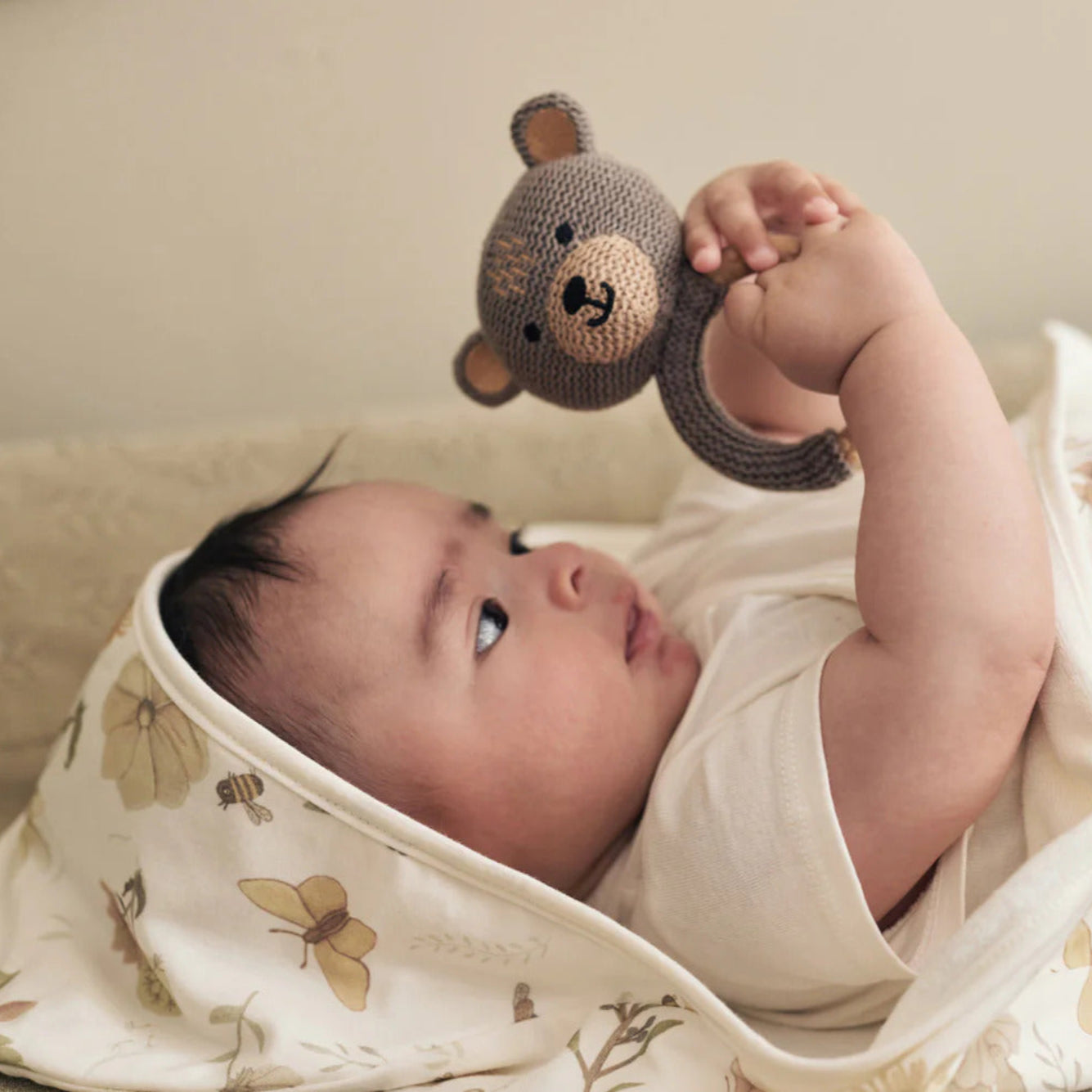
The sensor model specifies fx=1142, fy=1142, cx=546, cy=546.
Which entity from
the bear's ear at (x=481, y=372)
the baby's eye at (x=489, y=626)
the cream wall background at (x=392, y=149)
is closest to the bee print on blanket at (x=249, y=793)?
the baby's eye at (x=489, y=626)

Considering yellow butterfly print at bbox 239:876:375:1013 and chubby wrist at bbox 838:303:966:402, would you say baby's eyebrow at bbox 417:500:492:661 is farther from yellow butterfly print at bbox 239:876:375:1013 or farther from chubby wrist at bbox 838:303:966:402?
chubby wrist at bbox 838:303:966:402

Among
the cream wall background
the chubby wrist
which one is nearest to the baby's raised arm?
the chubby wrist

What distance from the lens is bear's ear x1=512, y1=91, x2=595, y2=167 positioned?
748 millimetres

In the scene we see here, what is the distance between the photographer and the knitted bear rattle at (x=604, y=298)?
0.68 metres

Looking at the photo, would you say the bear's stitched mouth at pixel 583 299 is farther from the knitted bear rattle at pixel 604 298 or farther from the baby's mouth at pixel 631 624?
the baby's mouth at pixel 631 624

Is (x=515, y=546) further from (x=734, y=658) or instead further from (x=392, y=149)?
(x=392, y=149)

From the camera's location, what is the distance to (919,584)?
626 mm

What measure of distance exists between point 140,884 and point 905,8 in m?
1.05

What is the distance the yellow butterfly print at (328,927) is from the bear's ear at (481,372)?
0.35 metres

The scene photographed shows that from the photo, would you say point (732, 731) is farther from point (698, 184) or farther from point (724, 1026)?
point (698, 184)

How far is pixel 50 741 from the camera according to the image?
110 centimetres

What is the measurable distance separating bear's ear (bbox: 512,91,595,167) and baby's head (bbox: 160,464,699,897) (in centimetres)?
26

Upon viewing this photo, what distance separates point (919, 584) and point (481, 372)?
0.34 metres

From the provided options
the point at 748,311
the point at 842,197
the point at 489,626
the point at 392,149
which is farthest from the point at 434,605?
the point at 392,149
